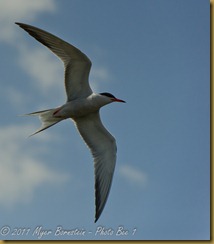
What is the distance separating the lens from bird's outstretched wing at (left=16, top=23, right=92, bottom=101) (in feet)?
29.5

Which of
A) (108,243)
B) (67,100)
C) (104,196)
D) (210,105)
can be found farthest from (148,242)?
(67,100)

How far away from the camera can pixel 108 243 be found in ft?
24.6

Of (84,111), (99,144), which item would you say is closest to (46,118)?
(84,111)

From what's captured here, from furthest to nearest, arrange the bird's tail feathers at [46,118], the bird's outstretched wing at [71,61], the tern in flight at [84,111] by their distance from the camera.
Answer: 1. the bird's tail feathers at [46,118]
2. the tern in flight at [84,111]
3. the bird's outstretched wing at [71,61]

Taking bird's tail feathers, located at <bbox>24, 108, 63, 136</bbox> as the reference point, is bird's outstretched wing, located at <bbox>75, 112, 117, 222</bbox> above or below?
below

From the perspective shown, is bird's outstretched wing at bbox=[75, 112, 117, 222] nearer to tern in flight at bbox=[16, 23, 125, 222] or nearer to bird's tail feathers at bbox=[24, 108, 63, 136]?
tern in flight at bbox=[16, 23, 125, 222]

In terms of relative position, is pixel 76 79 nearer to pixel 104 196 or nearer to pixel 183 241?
pixel 104 196

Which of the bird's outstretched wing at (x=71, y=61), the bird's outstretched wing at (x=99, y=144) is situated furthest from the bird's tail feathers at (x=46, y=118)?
the bird's outstretched wing at (x=99, y=144)

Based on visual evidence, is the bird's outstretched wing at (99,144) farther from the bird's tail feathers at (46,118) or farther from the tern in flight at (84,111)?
the bird's tail feathers at (46,118)

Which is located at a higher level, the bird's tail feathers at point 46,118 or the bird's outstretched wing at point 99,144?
the bird's tail feathers at point 46,118

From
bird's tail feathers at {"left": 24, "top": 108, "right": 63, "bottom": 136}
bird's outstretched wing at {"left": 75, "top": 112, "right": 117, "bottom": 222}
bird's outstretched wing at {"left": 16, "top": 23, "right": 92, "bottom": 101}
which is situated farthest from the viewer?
bird's outstretched wing at {"left": 75, "top": 112, "right": 117, "bottom": 222}

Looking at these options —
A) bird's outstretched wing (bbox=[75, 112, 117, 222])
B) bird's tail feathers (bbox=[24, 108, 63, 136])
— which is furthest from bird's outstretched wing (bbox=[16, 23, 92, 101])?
bird's outstretched wing (bbox=[75, 112, 117, 222])

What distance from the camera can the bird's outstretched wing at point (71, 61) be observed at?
8.98 meters

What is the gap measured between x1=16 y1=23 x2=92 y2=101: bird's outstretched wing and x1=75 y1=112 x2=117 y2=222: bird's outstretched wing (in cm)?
60
